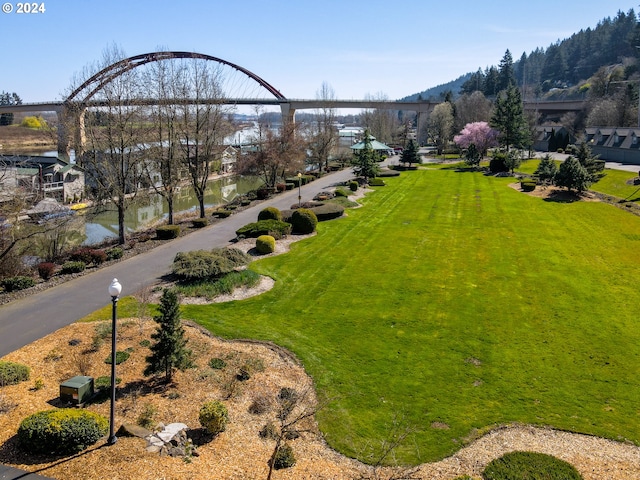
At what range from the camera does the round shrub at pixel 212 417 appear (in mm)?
10867

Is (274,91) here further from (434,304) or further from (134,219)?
(434,304)

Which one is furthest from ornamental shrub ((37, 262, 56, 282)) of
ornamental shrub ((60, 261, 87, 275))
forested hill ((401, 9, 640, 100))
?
forested hill ((401, 9, 640, 100))

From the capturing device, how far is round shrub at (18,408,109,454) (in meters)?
Answer: 9.87

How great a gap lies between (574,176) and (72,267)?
40346 mm

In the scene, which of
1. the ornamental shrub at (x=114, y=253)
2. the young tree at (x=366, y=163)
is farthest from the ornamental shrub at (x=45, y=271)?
the young tree at (x=366, y=163)

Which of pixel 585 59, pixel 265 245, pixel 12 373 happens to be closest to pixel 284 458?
pixel 12 373

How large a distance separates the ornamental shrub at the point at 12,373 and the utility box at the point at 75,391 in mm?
2074

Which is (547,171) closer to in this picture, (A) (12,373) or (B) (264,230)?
(B) (264,230)

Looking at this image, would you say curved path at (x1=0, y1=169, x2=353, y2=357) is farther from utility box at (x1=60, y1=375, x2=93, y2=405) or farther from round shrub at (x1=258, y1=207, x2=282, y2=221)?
utility box at (x1=60, y1=375, x2=93, y2=405)

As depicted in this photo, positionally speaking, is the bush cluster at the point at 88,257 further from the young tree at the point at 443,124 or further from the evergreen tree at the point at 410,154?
the young tree at the point at 443,124

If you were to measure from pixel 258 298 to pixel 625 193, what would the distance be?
127 ft

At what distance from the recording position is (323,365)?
15.0m

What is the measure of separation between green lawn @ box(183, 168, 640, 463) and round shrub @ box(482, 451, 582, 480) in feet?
3.60

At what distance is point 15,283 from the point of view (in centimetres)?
2028
